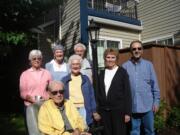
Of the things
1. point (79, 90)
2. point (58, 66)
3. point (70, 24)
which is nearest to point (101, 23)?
point (70, 24)

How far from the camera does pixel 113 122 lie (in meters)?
5.85

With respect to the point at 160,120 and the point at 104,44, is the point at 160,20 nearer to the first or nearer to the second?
the point at 104,44

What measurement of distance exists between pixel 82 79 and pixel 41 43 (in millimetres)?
10745

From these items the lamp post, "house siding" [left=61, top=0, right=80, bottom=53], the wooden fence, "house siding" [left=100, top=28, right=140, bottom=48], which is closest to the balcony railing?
"house siding" [left=61, top=0, right=80, bottom=53]

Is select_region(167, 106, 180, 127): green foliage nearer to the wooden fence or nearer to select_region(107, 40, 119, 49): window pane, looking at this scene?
the wooden fence

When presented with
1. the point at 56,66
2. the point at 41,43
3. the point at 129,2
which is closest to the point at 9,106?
the point at 41,43

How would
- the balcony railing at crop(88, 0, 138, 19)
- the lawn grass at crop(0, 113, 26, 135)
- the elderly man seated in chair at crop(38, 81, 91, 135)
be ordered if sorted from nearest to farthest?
the elderly man seated in chair at crop(38, 81, 91, 135) < the lawn grass at crop(0, 113, 26, 135) < the balcony railing at crop(88, 0, 138, 19)

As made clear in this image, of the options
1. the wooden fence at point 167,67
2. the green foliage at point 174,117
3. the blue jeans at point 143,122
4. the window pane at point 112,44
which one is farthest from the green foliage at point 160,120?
the window pane at point 112,44

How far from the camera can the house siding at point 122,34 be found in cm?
1377

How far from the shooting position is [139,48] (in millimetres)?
5941

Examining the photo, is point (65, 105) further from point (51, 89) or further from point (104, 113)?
point (104, 113)

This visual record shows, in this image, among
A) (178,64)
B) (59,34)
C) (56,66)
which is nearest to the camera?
(56,66)

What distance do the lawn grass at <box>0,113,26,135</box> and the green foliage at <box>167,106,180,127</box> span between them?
3724 millimetres

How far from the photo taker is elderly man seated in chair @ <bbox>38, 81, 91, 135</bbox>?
4648 millimetres
